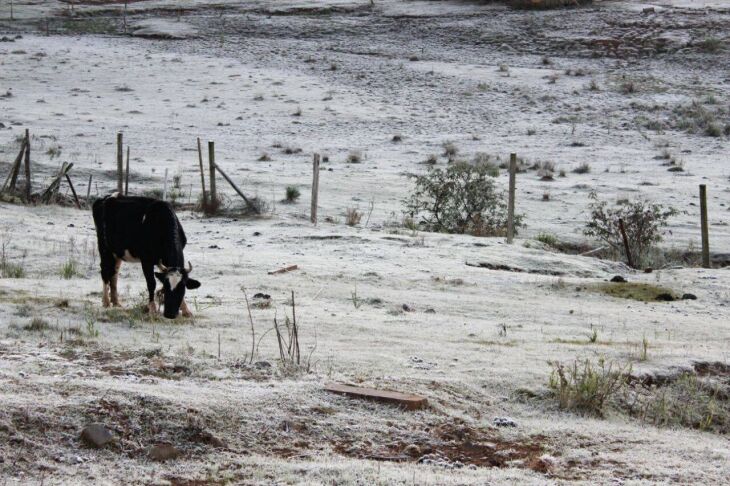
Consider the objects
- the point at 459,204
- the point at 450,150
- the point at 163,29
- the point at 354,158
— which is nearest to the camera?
the point at 459,204

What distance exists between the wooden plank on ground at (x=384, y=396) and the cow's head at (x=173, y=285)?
2.30 metres

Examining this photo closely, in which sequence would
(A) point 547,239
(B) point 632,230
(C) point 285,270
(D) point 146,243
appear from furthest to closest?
1. (A) point 547,239
2. (B) point 632,230
3. (C) point 285,270
4. (D) point 146,243

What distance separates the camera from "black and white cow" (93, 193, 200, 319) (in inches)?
343

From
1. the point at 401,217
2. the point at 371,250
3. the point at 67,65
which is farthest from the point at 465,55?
the point at 371,250

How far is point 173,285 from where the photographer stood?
8.58 m

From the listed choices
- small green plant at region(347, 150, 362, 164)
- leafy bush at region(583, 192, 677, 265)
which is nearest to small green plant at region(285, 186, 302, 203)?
small green plant at region(347, 150, 362, 164)

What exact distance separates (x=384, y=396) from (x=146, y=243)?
11.3 ft

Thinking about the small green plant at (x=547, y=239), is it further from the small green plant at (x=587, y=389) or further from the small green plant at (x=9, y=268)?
the small green plant at (x=587, y=389)

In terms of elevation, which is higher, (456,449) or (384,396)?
(384,396)

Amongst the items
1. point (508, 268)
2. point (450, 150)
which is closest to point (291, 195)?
point (508, 268)

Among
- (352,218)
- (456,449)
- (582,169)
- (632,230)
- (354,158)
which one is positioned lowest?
(456,449)

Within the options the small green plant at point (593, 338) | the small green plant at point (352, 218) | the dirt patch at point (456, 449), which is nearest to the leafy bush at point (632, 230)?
the small green plant at point (352, 218)

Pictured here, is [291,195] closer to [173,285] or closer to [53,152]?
[53,152]

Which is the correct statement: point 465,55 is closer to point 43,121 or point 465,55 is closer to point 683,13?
point 683,13
